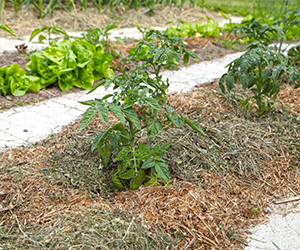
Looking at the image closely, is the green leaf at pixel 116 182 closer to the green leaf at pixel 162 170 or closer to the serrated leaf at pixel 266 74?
the green leaf at pixel 162 170

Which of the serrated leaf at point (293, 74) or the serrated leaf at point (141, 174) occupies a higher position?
the serrated leaf at point (293, 74)

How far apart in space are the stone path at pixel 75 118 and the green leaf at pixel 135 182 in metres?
0.73

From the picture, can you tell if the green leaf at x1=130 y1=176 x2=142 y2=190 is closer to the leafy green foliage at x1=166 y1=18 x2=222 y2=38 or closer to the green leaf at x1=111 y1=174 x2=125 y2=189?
the green leaf at x1=111 y1=174 x2=125 y2=189

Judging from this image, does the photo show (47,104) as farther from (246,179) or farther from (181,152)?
(246,179)

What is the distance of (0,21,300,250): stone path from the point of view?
70.2 inches

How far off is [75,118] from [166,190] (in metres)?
1.39

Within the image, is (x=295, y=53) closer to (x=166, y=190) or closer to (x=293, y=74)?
(x=293, y=74)

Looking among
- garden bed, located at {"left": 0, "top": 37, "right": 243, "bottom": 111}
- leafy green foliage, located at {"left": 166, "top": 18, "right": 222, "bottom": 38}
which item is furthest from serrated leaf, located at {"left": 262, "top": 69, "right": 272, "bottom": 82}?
leafy green foliage, located at {"left": 166, "top": 18, "right": 222, "bottom": 38}

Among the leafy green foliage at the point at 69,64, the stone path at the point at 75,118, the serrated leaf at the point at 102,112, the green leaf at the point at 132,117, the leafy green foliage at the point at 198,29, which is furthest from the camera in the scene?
the leafy green foliage at the point at 198,29

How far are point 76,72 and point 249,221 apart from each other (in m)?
2.57

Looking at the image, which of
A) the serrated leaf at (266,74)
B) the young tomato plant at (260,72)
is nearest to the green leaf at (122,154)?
the young tomato plant at (260,72)

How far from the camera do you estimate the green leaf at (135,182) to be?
192 cm

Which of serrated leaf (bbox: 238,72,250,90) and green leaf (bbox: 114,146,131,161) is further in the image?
serrated leaf (bbox: 238,72,250,90)

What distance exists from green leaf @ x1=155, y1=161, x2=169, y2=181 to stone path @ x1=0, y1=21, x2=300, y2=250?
23.3 inches
